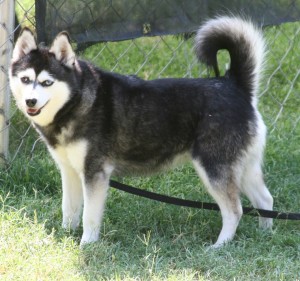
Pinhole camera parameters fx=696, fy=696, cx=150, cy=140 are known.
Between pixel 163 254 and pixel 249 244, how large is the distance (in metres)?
0.47

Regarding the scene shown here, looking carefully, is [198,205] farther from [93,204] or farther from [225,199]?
[93,204]

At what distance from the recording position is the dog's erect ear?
337 centimetres

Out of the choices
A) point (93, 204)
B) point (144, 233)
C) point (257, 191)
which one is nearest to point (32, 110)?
point (93, 204)

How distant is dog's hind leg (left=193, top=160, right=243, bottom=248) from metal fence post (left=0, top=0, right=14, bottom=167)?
130 cm

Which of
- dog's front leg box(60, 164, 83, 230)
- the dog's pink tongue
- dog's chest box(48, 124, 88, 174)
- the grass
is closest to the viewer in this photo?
the grass

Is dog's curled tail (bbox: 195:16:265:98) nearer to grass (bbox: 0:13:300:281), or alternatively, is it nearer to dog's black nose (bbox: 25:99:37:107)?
grass (bbox: 0:13:300:281)

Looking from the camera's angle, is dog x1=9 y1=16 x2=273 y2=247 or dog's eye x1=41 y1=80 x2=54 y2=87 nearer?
dog's eye x1=41 y1=80 x2=54 y2=87

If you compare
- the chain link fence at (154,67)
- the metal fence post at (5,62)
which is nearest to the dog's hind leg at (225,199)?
the chain link fence at (154,67)

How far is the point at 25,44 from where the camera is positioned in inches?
134

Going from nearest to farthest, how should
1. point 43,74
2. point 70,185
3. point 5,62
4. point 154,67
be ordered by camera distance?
point 43,74 → point 70,185 → point 5,62 → point 154,67

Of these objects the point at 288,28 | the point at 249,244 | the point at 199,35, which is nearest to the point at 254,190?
the point at 249,244

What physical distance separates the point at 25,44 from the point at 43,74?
7.8 inches

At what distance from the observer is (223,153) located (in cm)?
354

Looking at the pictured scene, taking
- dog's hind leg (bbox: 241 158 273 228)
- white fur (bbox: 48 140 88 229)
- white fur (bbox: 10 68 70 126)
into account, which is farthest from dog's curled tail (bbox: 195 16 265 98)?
white fur (bbox: 48 140 88 229)
